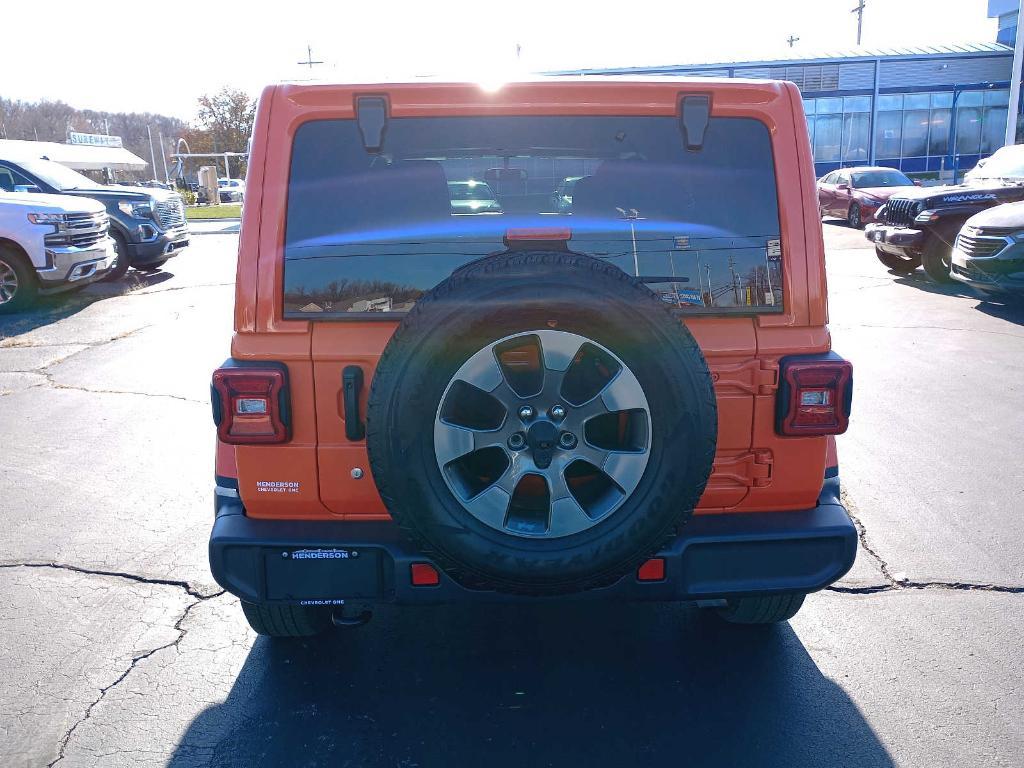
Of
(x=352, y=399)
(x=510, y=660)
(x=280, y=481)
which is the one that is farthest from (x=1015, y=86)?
(x=280, y=481)

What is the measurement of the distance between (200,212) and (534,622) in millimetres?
33292

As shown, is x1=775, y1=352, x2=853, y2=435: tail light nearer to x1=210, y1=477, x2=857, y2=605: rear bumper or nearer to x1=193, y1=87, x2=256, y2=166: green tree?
x1=210, y1=477, x2=857, y2=605: rear bumper

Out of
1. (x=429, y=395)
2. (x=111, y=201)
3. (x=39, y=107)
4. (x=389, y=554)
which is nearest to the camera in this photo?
(x=429, y=395)

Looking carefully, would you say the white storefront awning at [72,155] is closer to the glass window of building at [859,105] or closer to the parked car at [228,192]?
the parked car at [228,192]

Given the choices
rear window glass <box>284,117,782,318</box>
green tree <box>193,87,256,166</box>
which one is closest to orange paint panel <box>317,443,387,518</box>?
rear window glass <box>284,117,782,318</box>

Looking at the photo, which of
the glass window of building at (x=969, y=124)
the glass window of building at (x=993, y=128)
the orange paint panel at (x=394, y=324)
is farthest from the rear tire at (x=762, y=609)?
the glass window of building at (x=993, y=128)

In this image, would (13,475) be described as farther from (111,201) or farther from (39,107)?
(39,107)

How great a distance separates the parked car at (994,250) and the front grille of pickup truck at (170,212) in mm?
11848

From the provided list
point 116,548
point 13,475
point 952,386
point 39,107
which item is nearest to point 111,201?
point 13,475

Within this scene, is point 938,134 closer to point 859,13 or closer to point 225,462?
Answer: point 859,13

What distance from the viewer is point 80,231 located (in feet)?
37.8

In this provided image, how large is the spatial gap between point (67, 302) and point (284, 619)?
1078 centimetres

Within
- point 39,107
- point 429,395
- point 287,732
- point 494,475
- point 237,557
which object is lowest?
point 287,732

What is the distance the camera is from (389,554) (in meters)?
2.69
